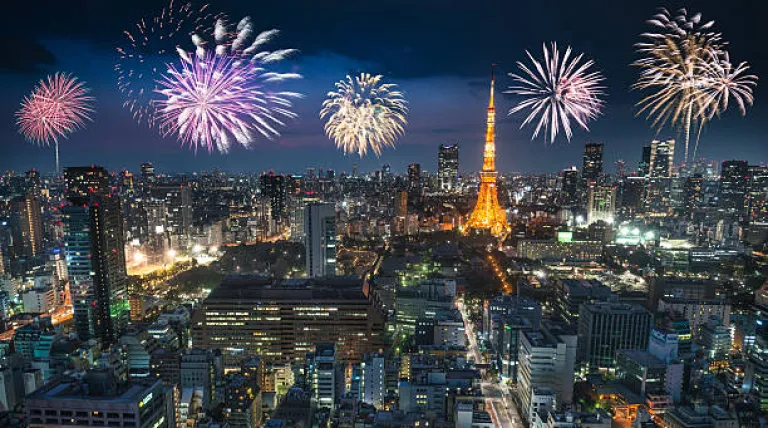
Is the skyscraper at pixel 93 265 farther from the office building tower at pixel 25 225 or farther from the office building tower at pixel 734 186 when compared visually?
the office building tower at pixel 734 186

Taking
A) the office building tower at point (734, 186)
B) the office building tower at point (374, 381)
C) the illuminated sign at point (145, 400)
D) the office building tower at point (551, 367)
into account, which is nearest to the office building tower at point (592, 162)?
the office building tower at point (734, 186)

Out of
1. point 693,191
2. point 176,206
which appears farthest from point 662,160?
point 176,206

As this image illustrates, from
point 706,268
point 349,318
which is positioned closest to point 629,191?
point 706,268

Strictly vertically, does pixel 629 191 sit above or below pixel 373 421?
above

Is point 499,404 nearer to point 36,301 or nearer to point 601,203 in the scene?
point 36,301

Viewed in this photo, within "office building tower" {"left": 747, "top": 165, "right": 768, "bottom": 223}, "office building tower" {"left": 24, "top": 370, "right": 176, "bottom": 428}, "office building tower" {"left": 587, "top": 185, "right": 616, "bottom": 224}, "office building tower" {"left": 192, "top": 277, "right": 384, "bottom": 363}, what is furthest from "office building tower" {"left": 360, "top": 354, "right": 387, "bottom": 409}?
"office building tower" {"left": 747, "top": 165, "right": 768, "bottom": 223}

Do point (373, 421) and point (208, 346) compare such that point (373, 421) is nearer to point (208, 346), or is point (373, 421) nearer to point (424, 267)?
point (208, 346)

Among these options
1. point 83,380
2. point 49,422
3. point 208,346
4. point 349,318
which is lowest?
point 208,346
